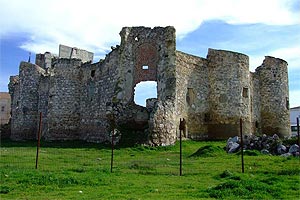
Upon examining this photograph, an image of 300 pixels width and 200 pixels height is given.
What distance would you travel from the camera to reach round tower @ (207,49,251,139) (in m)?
Result: 28.6

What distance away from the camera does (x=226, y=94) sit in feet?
94.8

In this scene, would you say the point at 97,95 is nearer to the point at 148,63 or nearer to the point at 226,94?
the point at 148,63

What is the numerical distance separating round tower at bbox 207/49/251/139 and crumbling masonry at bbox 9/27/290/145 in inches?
3.0

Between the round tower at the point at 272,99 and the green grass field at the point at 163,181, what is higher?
the round tower at the point at 272,99

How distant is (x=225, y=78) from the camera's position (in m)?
29.0

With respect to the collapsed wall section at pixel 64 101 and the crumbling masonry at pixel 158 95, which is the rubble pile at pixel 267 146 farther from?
the collapsed wall section at pixel 64 101

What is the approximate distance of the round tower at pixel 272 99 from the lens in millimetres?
33500

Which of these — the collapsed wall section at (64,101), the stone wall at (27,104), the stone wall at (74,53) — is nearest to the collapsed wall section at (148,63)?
the collapsed wall section at (64,101)

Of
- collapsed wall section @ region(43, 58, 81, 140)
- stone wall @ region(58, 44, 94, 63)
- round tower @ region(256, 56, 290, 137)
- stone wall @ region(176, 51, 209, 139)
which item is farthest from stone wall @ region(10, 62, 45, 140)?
round tower @ region(256, 56, 290, 137)

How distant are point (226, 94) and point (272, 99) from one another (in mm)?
6951

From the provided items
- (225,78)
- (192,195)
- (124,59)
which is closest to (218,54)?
(225,78)

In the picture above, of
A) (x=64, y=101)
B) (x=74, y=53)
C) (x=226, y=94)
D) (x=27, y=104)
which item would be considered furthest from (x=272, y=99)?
(x=27, y=104)

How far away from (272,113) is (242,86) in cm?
598

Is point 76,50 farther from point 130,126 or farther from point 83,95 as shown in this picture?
point 130,126
